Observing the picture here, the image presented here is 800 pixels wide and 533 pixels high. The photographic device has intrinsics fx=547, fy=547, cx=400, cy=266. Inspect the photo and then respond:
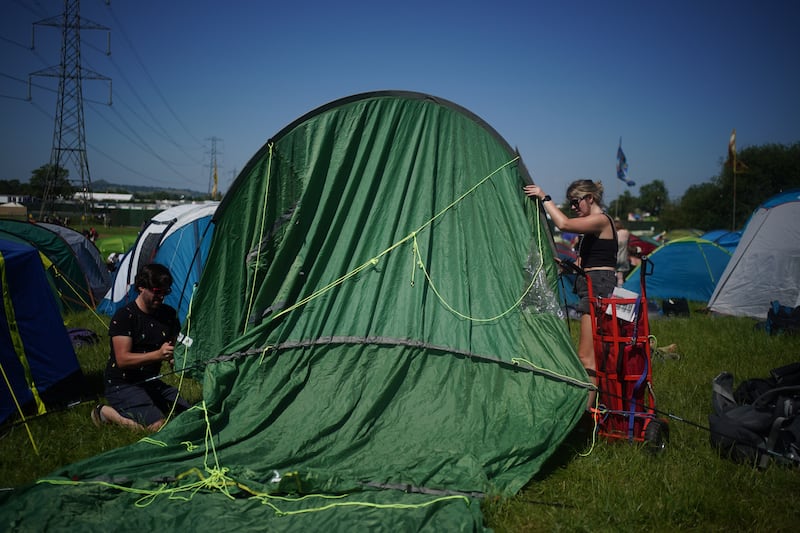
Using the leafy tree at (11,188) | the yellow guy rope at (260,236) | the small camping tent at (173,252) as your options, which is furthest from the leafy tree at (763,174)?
the leafy tree at (11,188)

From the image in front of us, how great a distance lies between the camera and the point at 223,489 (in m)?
3.29

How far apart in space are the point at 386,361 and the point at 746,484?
2480mm

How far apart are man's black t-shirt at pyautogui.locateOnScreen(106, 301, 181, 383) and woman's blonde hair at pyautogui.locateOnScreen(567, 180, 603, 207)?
352 centimetres

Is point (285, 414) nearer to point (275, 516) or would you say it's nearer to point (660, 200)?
point (275, 516)

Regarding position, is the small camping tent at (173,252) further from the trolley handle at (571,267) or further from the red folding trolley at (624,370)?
the red folding trolley at (624,370)

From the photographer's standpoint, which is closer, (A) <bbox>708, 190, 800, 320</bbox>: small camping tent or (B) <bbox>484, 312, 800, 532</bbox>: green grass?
(B) <bbox>484, 312, 800, 532</bbox>: green grass

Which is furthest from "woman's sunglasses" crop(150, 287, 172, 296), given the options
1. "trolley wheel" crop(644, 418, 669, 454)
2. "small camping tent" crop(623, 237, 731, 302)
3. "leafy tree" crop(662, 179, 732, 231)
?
"leafy tree" crop(662, 179, 732, 231)

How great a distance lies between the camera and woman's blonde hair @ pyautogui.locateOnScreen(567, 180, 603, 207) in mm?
4281

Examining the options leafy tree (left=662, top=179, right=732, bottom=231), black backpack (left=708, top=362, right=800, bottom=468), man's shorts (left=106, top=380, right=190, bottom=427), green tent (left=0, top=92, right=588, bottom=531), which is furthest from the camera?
leafy tree (left=662, top=179, right=732, bottom=231)

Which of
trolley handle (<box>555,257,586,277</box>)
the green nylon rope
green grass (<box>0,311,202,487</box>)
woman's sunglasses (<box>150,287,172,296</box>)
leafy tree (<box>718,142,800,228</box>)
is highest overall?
leafy tree (<box>718,142,800,228</box>)

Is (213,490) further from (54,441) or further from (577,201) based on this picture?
(577,201)

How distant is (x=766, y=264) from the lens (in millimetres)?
9156

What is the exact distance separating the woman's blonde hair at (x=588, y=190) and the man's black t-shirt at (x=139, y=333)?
3.52 metres

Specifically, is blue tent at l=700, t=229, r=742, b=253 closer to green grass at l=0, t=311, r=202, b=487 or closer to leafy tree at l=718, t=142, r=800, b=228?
green grass at l=0, t=311, r=202, b=487
